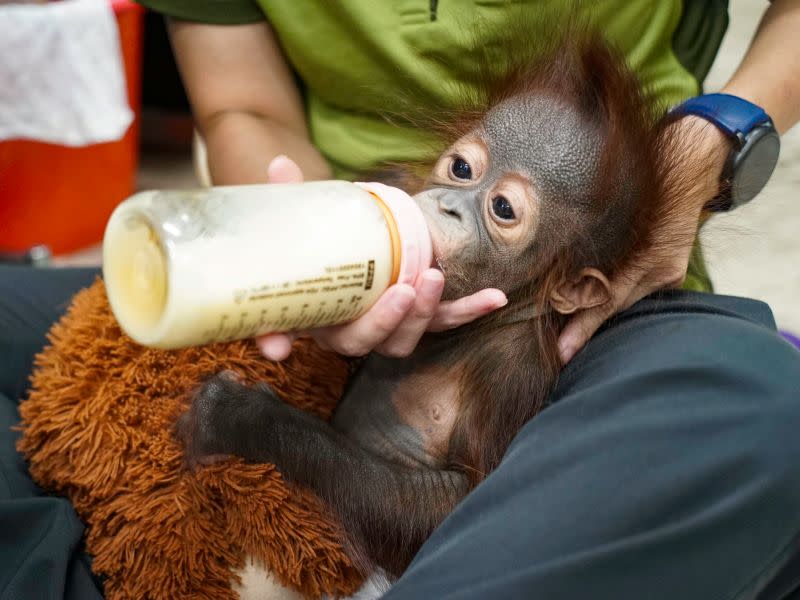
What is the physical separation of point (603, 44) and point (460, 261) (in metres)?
0.27

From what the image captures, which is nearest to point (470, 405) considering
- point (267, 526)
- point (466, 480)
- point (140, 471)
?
point (466, 480)

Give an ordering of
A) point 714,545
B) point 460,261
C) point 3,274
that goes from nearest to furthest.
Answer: point 714,545 < point 460,261 < point 3,274

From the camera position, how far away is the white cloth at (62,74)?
5.85ft

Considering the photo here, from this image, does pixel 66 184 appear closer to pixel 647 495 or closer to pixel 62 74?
pixel 62 74

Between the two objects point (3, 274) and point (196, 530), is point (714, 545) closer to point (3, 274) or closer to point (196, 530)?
point (196, 530)

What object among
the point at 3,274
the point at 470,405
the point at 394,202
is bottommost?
the point at 3,274

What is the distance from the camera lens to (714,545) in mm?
647

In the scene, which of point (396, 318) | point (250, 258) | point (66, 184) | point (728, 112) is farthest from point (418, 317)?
point (66, 184)

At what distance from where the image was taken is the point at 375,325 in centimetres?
72

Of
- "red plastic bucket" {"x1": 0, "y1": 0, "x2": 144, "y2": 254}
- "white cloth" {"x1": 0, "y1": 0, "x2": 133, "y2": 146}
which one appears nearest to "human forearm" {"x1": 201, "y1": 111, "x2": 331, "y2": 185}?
"white cloth" {"x1": 0, "y1": 0, "x2": 133, "y2": 146}

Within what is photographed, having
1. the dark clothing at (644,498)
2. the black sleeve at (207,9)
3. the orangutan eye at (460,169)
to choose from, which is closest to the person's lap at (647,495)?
the dark clothing at (644,498)

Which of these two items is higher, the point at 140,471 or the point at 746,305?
the point at 746,305

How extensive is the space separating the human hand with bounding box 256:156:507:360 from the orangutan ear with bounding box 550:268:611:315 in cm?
11

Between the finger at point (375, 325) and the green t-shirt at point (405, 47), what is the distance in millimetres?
359
